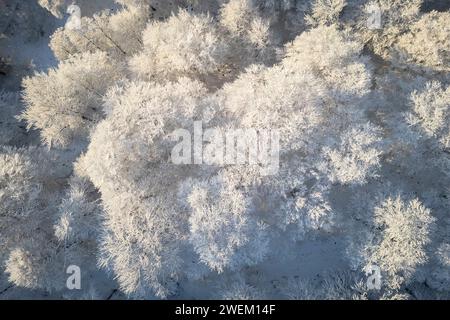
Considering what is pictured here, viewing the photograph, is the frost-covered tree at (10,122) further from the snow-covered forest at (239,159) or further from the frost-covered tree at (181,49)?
the frost-covered tree at (181,49)

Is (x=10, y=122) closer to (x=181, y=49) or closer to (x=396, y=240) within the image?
(x=181, y=49)

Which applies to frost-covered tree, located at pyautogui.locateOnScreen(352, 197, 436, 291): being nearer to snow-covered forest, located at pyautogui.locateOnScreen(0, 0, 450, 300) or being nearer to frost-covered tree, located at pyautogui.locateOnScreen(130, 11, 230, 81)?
snow-covered forest, located at pyautogui.locateOnScreen(0, 0, 450, 300)

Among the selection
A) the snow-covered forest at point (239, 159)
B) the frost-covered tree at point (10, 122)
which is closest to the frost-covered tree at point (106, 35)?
the snow-covered forest at point (239, 159)

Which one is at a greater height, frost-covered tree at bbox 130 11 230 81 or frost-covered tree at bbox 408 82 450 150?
frost-covered tree at bbox 130 11 230 81

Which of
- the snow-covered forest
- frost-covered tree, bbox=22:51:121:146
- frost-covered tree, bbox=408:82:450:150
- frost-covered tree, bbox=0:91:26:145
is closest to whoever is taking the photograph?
the snow-covered forest

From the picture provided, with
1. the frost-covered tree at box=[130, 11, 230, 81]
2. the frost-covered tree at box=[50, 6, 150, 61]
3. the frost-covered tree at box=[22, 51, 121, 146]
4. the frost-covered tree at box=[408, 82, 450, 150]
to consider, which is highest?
the frost-covered tree at box=[50, 6, 150, 61]

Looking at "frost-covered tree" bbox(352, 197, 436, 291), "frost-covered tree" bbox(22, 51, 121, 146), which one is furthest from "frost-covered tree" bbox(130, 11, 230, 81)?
"frost-covered tree" bbox(352, 197, 436, 291)

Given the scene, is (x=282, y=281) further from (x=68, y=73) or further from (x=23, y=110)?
(x=23, y=110)

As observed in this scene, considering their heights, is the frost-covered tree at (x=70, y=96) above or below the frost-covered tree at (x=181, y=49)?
below

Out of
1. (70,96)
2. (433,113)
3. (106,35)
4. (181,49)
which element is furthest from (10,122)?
(433,113)
